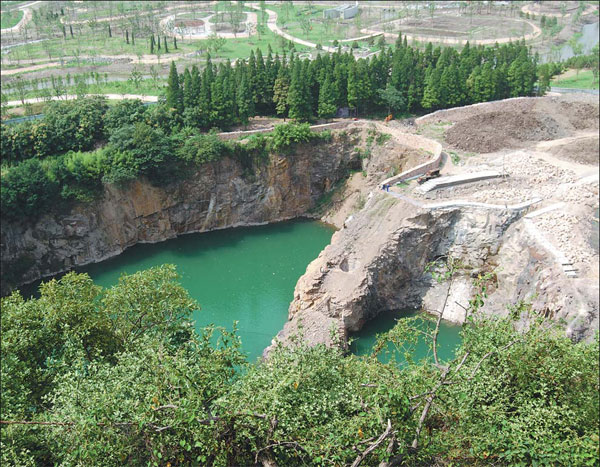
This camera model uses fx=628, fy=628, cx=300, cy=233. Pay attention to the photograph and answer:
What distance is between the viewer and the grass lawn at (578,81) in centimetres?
4862

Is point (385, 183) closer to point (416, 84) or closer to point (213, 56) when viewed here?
point (416, 84)

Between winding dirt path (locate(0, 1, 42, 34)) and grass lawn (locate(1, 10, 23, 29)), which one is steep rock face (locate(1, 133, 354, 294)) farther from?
grass lawn (locate(1, 10, 23, 29))

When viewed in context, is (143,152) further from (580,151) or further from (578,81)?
(578,81)

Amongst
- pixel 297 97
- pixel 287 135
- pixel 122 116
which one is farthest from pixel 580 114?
pixel 122 116

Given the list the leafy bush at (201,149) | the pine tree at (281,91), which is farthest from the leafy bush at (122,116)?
the pine tree at (281,91)

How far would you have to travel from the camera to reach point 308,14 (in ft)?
274

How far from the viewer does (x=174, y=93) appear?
123 feet

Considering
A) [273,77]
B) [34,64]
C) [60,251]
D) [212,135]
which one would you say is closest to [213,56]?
Answer: [34,64]

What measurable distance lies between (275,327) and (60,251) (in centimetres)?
1282

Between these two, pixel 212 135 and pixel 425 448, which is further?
pixel 212 135

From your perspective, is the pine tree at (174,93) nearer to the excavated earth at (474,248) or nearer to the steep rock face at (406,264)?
the excavated earth at (474,248)

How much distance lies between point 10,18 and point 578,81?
69.3 meters

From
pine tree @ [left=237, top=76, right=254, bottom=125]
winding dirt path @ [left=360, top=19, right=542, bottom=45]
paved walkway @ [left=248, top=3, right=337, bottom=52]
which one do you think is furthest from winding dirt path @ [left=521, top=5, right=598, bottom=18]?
pine tree @ [left=237, top=76, right=254, bottom=125]

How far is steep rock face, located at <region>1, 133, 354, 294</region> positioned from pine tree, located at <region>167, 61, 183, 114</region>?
472 centimetres
